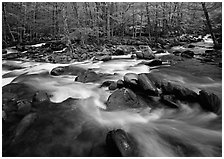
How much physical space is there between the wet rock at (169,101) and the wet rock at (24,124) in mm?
2422

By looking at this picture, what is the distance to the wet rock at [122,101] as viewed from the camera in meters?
3.64

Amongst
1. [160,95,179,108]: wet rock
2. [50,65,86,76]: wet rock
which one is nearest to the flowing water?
[160,95,179,108]: wet rock

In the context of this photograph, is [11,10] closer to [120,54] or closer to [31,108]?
[120,54]

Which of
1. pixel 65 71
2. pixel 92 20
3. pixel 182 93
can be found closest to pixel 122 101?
pixel 182 93

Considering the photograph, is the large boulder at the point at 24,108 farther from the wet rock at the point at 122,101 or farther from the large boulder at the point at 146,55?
the large boulder at the point at 146,55

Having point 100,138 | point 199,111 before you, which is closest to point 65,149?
point 100,138

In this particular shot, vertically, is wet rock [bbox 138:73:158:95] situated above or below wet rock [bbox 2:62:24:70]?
below

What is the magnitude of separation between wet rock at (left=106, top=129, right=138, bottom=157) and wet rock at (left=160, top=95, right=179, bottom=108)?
1447 mm

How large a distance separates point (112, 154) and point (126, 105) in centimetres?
128

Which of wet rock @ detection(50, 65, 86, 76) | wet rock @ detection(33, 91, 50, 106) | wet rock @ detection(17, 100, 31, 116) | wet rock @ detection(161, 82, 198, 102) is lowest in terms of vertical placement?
wet rock @ detection(17, 100, 31, 116)

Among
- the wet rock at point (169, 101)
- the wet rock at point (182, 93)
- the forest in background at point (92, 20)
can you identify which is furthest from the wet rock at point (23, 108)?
the forest in background at point (92, 20)

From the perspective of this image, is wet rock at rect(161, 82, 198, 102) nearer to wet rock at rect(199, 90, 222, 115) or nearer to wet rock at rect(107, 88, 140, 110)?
wet rock at rect(199, 90, 222, 115)

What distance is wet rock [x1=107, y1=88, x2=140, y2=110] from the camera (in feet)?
11.9

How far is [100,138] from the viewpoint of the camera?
293 centimetres
